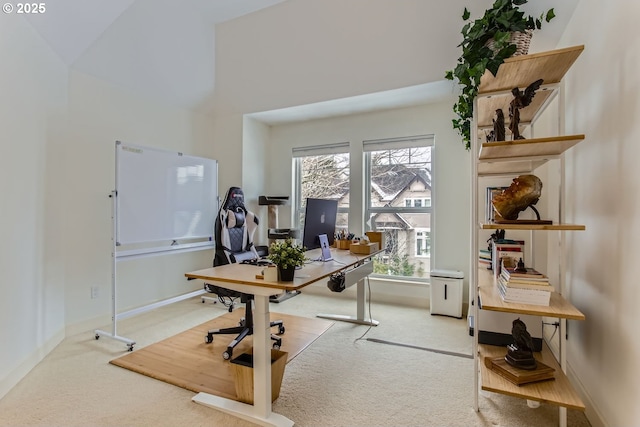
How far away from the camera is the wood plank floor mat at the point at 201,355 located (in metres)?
2.05

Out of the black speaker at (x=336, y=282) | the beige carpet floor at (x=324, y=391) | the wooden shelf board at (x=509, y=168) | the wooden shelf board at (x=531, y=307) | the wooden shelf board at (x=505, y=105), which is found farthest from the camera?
the black speaker at (x=336, y=282)

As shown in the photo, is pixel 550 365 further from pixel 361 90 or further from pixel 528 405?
pixel 361 90

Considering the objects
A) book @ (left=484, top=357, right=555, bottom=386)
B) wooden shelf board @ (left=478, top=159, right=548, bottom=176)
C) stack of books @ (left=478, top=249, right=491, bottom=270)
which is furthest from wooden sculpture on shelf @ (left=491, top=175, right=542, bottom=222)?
stack of books @ (left=478, top=249, right=491, bottom=270)

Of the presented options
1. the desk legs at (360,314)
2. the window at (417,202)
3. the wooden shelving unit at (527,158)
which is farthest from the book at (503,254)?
the window at (417,202)

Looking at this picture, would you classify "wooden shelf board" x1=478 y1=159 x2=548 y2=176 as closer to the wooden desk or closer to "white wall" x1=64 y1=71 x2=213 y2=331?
the wooden desk

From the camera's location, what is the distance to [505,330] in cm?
205

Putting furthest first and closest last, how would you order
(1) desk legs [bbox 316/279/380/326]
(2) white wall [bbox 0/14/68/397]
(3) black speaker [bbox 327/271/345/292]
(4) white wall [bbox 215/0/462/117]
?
(1) desk legs [bbox 316/279/380/326], (4) white wall [bbox 215/0/462/117], (3) black speaker [bbox 327/271/345/292], (2) white wall [bbox 0/14/68/397]

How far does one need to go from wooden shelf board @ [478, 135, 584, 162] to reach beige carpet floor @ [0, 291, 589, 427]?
1.46 meters

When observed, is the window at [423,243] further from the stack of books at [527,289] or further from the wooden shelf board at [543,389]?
the stack of books at [527,289]

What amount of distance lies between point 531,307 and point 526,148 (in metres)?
0.83

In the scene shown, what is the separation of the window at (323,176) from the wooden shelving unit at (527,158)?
7.83 feet

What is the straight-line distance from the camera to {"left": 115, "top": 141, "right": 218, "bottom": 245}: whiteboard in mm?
2766

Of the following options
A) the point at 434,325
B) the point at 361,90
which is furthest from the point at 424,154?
the point at 434,325

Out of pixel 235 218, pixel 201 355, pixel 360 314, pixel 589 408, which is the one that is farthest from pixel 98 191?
pixel 589 408
